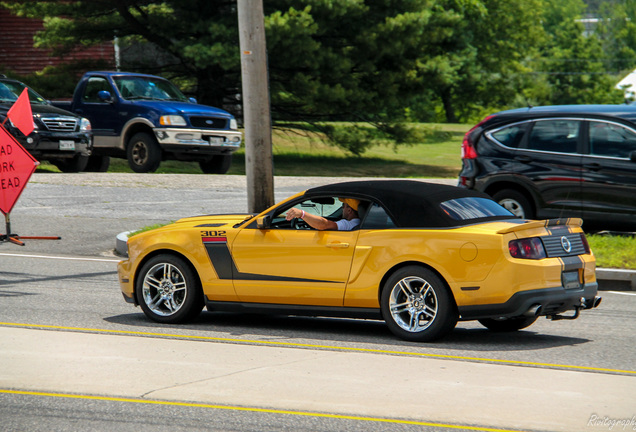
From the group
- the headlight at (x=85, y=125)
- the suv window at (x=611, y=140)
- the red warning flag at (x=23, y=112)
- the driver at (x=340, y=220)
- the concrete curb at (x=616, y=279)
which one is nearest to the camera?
the driver at (x=340, y=220)

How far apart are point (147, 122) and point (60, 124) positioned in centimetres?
193

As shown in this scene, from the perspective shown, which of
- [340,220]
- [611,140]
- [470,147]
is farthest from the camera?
[470,147]

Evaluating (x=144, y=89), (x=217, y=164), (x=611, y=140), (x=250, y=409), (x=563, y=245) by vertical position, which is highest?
(x=144, y=89)

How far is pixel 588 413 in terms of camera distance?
5617mm

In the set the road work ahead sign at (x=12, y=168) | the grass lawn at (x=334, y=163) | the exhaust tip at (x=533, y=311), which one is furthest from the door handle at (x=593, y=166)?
the grass lawn at (x=334, y=163)

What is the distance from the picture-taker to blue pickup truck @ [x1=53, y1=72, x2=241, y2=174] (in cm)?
2167

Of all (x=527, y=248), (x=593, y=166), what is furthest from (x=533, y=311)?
(x=593, y=166)

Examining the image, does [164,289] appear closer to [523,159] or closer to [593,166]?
[523,159]

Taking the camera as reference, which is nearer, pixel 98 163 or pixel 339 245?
pixel 339 245

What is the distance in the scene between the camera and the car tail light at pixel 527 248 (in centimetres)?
755

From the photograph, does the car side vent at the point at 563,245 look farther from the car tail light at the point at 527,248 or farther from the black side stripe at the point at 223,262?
the black side stripe at the point at 223,262

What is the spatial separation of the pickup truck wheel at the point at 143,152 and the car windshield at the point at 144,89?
110cm

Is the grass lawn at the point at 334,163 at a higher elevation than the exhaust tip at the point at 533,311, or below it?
below

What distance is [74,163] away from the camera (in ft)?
74.3
